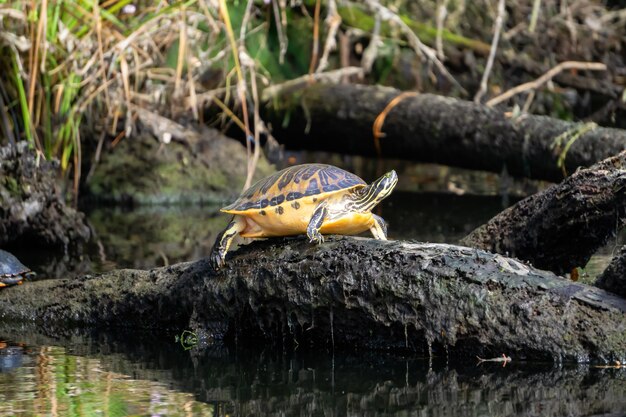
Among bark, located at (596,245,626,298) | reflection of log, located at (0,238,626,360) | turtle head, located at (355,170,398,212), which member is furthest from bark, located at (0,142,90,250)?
bark, located at (596,245,626,298)

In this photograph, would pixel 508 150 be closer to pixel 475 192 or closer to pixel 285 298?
pixel 475 192

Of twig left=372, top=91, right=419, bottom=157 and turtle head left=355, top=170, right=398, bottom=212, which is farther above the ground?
twig left=372, top=91, right=419, bottom=157

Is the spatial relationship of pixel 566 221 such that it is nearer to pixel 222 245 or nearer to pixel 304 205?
pixel 304 205

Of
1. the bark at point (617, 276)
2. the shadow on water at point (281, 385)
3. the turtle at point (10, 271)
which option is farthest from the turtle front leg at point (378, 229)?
the turtle at point (10, 271)

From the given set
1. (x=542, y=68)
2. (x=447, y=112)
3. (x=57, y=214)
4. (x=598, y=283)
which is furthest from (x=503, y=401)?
(x=542, y=68)

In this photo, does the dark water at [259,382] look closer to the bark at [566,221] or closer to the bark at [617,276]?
the bark at [617,276]

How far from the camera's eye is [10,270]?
534 cm

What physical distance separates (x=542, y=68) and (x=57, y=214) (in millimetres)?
5868

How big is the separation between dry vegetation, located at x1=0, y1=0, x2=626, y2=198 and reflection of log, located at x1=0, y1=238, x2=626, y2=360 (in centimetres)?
307

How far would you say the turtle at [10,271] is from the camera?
5.26m

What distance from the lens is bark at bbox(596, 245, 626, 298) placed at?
13.3 ft

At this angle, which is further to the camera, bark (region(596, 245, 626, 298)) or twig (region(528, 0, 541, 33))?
twig (region(528, 0, 541, 33))

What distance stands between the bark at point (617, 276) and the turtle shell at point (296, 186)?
3.83 feet

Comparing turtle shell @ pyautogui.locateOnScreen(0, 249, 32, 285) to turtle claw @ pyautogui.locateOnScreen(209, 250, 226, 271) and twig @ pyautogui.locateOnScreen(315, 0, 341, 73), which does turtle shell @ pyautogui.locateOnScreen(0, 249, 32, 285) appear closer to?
turtle claw @ pyautogui.locateOnScreen(209, 250, 226, 271)
